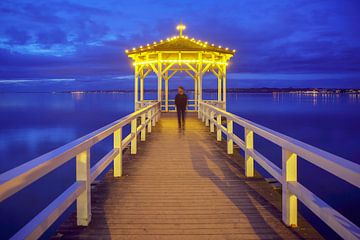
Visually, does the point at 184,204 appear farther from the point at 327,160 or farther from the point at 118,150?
the point at 327,160

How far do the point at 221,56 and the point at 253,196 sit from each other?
13.6 m

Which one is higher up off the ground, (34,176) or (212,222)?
(34,176)

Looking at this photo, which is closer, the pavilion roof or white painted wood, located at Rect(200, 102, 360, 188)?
white painted wood, located at Rect(200, 102, 360, 188)

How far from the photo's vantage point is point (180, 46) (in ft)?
51.2

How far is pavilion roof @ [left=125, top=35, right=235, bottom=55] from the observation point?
1543cm

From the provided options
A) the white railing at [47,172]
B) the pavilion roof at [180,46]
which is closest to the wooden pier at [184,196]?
the white railing at [47,172]

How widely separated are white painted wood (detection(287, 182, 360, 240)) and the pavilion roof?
12702 mm

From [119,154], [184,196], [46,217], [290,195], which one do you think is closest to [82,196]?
[46,217]

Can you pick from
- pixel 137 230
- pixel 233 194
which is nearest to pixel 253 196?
pixel 233 194

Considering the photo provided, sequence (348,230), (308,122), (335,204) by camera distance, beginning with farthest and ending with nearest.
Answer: (308,122) < (335,204) < (348,230)

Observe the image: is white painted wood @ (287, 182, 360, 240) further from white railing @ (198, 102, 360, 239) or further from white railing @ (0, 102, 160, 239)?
white railing @ (0, 102, 160, 239)

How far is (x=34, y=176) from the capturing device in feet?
8.11

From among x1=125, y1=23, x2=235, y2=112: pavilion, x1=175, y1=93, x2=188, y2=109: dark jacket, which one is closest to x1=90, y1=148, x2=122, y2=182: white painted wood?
x1=175, y1=93, x2=188, y2=109: dark jacket

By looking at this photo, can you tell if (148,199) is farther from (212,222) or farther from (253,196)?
(253,196)
